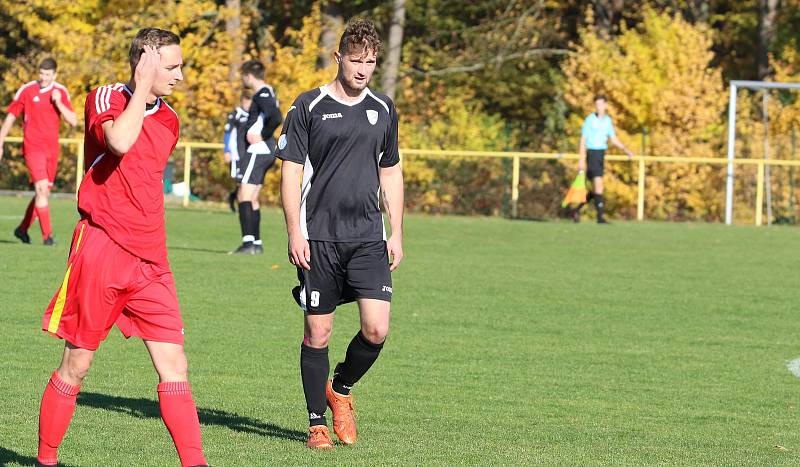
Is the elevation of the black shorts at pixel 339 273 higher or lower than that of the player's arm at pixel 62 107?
lower

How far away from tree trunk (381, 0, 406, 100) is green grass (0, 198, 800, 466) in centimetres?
2160

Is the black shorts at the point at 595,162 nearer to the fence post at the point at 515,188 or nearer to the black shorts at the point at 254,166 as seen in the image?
the fence post at the point at 515,188

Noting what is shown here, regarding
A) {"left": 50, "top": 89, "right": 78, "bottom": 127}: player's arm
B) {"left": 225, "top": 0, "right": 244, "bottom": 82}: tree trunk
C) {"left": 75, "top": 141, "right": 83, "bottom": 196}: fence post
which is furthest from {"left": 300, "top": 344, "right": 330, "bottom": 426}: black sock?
{"left": 225, "top": 0, "right": 244, "bottom": 82}: tree trunk

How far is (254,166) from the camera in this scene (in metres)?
17.0

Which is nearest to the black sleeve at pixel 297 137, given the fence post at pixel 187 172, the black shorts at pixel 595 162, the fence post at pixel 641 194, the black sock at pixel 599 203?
the black shorts at pixel 595 162

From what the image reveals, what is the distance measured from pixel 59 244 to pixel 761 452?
1232cm

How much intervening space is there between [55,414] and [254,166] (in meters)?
11.2

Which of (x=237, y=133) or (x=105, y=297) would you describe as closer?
(x=105, y=297)

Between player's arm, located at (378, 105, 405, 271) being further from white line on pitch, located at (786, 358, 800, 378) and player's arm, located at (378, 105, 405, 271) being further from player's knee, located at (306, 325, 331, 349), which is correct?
white line on pitch, located at (786, 358, 800, 378)

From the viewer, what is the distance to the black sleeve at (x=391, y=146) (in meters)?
7.14

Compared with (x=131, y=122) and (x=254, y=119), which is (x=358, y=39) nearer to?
(x=131, y=122)

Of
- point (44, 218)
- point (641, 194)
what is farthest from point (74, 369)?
point (641, 194)

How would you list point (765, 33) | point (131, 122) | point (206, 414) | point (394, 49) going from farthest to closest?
point (765, 33) → point (394, 49) → point (206, 414) → point (131, 122)

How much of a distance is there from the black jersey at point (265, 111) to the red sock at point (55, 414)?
36.3ft
